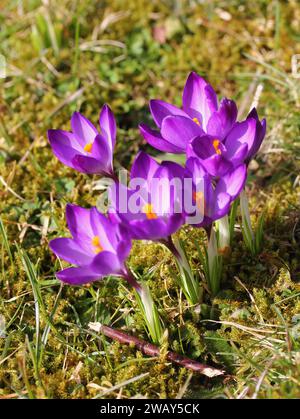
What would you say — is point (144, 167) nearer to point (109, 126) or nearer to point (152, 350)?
point (109, 126)

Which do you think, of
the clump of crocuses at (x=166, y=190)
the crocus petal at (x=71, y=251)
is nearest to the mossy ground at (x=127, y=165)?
the clump of crocuses at (x=166, y=190)

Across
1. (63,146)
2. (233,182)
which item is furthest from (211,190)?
(63,146)

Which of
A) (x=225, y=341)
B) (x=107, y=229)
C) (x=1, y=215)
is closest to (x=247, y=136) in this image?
(x=107, y=229)

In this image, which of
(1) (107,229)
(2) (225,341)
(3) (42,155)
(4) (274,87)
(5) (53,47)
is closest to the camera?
(1) (107,229)

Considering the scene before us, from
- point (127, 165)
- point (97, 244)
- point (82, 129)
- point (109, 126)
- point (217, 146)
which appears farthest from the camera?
point (127, 165)

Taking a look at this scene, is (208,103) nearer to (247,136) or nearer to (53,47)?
(247,136)

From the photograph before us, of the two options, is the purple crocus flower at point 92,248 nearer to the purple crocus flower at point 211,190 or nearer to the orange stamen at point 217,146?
the purple crocus flower at point 211,190
